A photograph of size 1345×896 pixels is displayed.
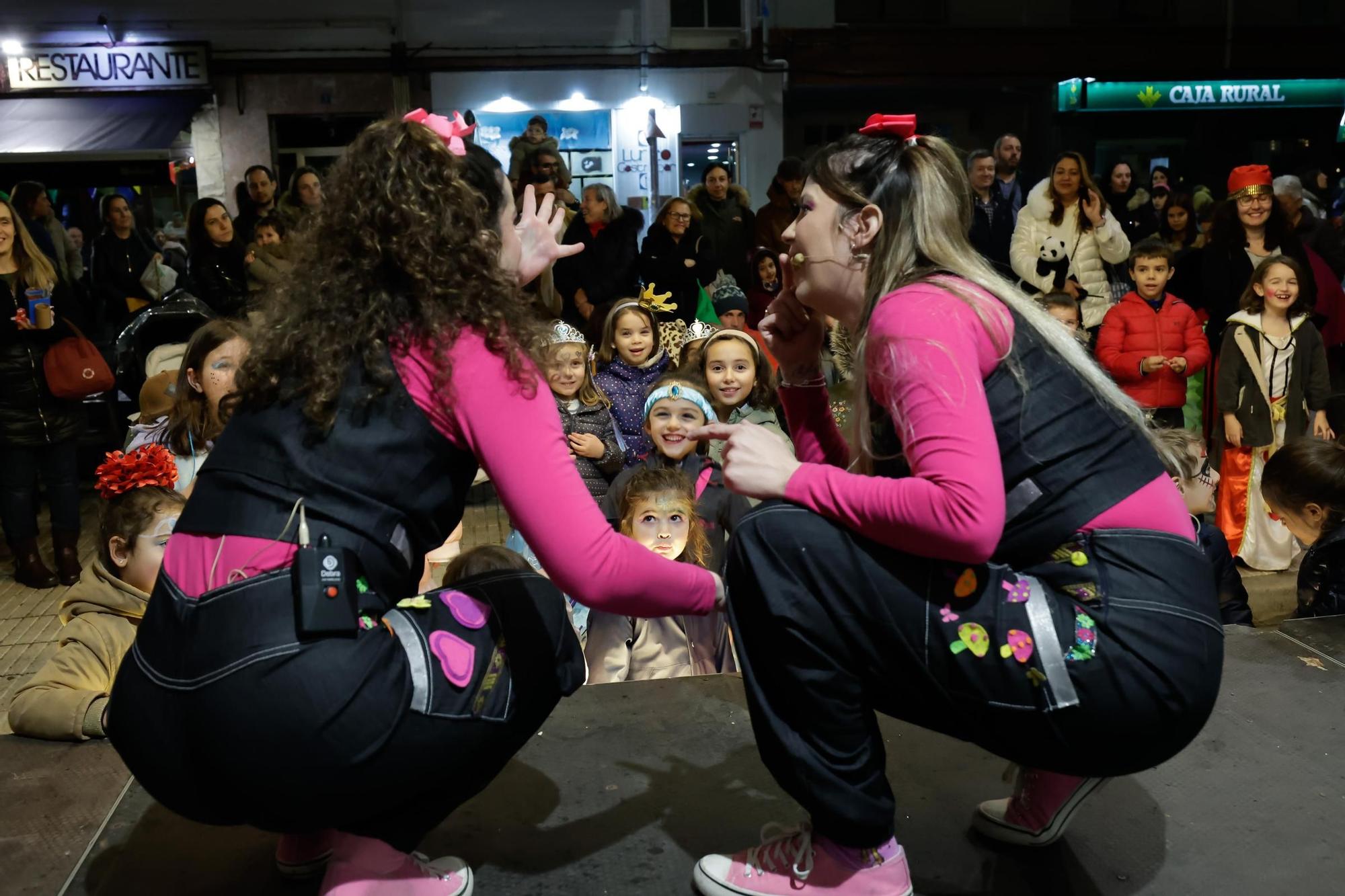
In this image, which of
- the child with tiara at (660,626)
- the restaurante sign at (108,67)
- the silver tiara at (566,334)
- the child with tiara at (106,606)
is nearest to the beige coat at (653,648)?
the child with tiara at (660,626)

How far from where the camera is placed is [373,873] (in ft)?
5.94

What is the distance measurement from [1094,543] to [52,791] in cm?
205

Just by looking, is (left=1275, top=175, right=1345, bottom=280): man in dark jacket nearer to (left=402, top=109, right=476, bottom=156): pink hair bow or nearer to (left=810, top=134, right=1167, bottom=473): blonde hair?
(left=810, top=134, right=1167, bottom=473): blonde hair

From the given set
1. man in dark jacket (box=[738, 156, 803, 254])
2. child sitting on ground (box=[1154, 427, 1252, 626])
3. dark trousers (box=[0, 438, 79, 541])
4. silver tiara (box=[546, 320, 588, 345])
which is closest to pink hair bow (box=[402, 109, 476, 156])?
child sitting on ground (box=[1154, 427, 1252, 626])

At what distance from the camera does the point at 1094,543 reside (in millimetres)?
1742

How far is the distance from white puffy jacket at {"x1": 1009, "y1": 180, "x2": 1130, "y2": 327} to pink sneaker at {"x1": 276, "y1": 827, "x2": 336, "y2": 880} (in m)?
5.41

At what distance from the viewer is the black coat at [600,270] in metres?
6.89

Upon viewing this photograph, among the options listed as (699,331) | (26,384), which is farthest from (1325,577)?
(26,384)

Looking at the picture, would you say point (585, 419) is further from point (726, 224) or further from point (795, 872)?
point (726, 224)

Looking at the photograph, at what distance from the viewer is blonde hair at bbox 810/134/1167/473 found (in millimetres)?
1812

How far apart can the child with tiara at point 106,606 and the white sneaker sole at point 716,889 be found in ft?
4.54

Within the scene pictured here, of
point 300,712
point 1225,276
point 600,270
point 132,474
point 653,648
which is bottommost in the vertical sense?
point 653,648

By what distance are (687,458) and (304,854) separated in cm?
237

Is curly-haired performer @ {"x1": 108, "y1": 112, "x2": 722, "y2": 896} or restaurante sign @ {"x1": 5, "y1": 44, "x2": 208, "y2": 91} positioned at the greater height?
restaurante sign @ {"x1": 5, "y1": 44, "x2": 208, "y2": 91}
